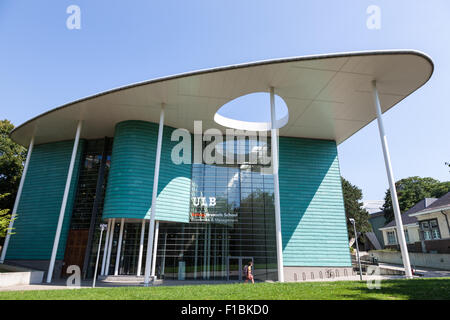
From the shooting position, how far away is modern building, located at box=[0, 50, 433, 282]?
1474 centimetres

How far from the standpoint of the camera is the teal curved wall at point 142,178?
1571cm

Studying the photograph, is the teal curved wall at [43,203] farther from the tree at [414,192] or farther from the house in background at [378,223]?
the house in background at [378,223]

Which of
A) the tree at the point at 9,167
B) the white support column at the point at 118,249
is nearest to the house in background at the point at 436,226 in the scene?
the white support column at the point at 118,249

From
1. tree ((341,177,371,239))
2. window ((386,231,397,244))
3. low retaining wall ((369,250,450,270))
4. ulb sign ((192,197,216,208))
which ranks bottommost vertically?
low retaining wall ((369,250,450,270))

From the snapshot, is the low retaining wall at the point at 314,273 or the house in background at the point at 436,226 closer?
the low retaining wall at the point at 314,273

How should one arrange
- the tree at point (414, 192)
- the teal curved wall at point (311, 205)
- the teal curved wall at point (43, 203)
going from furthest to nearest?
the tree at point (414, 192) → the teal curved wall at point (43, 203) → the teal curved wall at point (311, 205)

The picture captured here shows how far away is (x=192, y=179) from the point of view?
18.6 metres

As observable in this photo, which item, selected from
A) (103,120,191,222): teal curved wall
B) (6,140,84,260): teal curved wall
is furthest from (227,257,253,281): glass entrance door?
(6,140,84,260): teal curved wall

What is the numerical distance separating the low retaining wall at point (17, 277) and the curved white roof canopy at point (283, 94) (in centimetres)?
906

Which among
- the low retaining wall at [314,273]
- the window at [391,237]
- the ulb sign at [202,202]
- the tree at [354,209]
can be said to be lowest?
the low retaining wall at [314,273]

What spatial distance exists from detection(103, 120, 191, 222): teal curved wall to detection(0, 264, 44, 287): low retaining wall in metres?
4.66

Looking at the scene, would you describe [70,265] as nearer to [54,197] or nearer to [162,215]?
[54,197]

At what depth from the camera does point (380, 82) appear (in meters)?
13.5

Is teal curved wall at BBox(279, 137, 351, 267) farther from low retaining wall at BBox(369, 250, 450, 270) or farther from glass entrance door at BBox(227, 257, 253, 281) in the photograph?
low retaining wall at BBox(369, 250, 450, 270)
